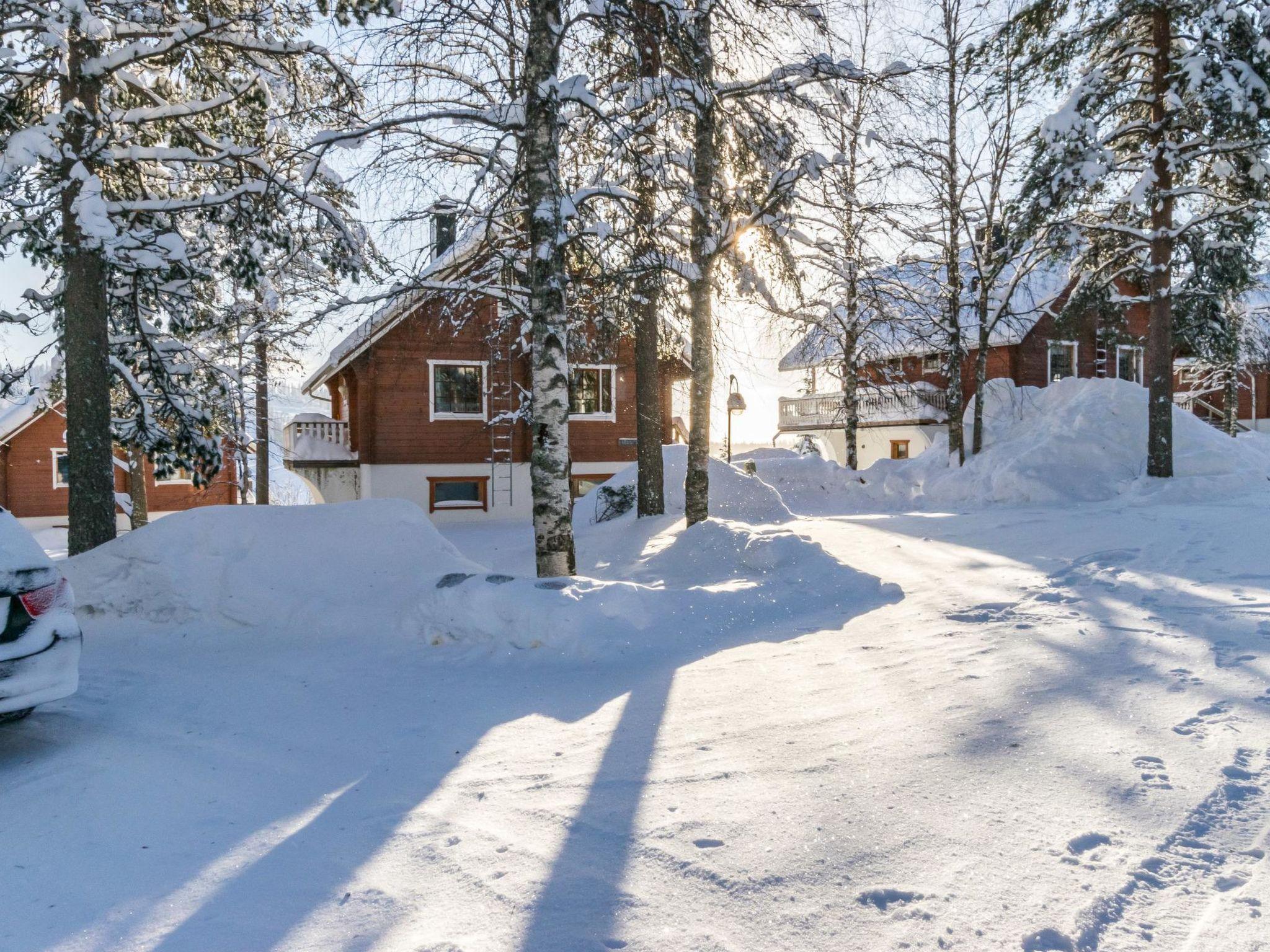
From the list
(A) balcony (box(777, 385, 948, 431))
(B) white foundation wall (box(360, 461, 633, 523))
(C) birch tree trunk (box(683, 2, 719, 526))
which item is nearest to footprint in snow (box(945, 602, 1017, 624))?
(C) birch tree trunk (box(683, 2, 719, 526))

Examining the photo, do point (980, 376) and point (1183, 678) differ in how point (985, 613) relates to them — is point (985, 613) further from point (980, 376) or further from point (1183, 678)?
point (980, 376)

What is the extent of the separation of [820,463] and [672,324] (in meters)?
8.49

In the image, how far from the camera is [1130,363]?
1171 inches

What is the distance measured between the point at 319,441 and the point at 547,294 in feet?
54.2

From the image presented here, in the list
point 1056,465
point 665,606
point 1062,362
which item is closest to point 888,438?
point 1062,362

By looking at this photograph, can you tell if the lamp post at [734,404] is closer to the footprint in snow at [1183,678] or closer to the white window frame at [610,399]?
the white window frame at [610,399]

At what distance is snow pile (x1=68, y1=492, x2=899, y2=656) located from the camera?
245 inches

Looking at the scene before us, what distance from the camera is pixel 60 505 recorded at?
2945 centimetres

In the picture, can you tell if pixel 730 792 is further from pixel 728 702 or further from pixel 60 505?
pixel 60 505

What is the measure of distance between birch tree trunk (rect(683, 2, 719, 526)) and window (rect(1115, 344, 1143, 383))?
25.9 metres

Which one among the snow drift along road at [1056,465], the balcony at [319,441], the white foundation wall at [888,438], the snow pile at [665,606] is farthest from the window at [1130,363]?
the balcony at [319,441]

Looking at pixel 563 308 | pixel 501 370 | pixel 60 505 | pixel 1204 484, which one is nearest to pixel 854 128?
pixel 563 308

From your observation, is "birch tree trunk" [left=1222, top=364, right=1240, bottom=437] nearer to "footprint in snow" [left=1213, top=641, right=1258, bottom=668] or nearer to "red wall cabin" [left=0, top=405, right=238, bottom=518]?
"footprint in snow" [left=1213, top=641, right=1258, bottom=668]

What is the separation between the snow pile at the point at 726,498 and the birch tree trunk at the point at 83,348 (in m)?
7.98
